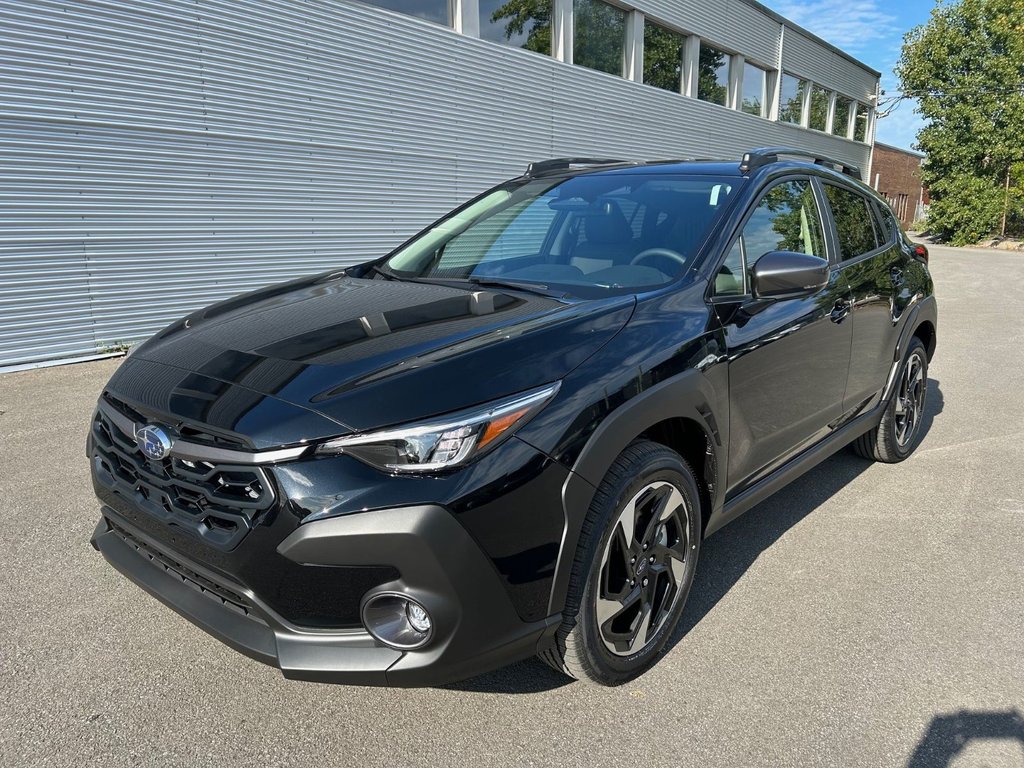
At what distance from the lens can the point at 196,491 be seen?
205 centimetres

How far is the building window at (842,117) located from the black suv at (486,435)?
28080mm

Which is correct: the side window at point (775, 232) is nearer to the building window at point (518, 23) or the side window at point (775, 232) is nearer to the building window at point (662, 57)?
the building window at point (518, 23)

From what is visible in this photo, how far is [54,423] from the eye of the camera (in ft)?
17.1

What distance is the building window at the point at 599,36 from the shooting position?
13.1 meters

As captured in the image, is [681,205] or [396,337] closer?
[396,337]

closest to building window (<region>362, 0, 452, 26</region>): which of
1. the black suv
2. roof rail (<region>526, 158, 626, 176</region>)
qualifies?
roof rail (<region>526, 158, 626, 176</region>)

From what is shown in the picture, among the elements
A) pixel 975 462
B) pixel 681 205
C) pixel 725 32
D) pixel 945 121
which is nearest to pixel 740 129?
pixel 725 32

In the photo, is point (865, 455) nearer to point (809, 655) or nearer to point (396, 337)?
point (809, 655)

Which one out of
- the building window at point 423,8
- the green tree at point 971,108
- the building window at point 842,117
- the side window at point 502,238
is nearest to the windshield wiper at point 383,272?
the side window at point 502,238

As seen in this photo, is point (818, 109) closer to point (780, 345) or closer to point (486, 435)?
point (780, 345)

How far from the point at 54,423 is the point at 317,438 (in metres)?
4.25

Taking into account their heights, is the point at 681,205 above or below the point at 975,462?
above

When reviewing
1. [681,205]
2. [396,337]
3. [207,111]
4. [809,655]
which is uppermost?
[207,111]

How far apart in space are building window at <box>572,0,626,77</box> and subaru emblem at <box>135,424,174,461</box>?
12.6 m
